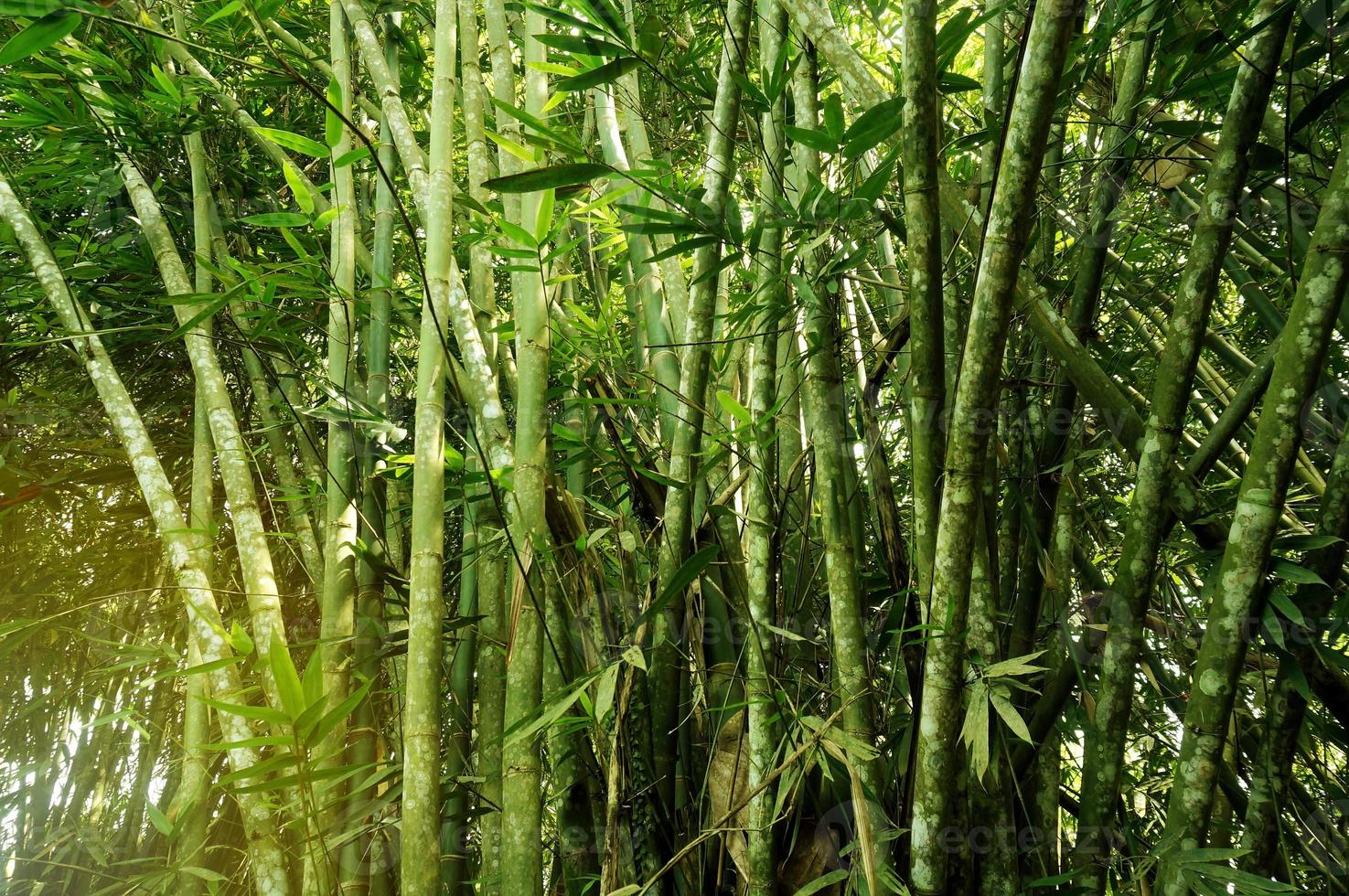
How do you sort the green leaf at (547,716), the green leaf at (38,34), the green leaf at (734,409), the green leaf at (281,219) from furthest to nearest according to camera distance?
1. the green leaf at (281,219)
2. the green leaf at (734,409)
3. the green leaf at (547,716)
4. the green leaf at (38,34)

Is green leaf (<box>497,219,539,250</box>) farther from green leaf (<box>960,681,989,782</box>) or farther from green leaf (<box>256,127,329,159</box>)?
green leaf (<box>960,681,989,782</box>)

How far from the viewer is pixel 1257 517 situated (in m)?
0.88

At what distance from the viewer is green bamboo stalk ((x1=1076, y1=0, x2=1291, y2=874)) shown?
3.15 ft

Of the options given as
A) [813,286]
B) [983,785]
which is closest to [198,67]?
[813,286]

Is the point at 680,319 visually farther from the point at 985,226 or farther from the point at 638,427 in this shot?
the point at 985,226

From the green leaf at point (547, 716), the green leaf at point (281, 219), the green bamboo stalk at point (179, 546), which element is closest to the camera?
the green leaf at point (547, 716)

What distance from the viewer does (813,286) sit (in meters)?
1.09

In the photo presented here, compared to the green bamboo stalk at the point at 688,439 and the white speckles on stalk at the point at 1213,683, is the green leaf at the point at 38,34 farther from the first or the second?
the white speckles on stalk at the point at 1213,683

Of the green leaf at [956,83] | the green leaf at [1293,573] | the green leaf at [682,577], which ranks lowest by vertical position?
the green leaf at [682,577]

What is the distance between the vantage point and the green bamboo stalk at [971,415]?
2.63ft

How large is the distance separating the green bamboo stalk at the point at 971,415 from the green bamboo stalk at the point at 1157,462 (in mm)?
238

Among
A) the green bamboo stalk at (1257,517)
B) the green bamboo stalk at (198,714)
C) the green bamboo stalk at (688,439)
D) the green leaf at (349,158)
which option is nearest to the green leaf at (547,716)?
the green bamboo stalk at (688,439)

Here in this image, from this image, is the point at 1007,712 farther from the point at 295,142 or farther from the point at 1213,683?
the point at 295,142

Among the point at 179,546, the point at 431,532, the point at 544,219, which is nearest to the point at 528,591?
the point at 431,532
